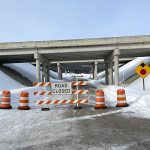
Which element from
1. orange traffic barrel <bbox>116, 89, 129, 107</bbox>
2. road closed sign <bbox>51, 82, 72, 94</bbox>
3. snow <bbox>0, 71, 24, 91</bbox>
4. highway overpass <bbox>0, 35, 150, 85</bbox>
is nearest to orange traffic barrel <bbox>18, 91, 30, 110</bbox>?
road closed sign <bbox>51, 82, 72, 94</bbox>

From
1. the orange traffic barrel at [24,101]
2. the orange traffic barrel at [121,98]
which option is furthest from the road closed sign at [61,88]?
the orange traffic barrel at [121,98]

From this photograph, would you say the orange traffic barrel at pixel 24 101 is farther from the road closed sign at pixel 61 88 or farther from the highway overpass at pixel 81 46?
the highway overpass at pixel 81 46

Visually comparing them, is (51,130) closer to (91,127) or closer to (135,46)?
(91,127)

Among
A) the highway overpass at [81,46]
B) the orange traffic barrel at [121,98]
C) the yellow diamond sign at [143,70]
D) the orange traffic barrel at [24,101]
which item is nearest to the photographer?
the orange traffic barrel at [24,101]

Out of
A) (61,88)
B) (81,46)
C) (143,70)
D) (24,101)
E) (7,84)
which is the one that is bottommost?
(24,101)

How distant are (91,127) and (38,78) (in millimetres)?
31196

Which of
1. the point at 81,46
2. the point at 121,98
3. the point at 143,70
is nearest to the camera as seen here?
the point at 121,98

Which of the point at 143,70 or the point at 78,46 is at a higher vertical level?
the point at 78,46

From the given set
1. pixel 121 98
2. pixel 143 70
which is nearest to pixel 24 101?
pixel 121 98

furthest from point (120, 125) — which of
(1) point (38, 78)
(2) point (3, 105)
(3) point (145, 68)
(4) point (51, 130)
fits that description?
(1) point (38, 78)

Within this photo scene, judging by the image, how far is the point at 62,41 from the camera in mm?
36906

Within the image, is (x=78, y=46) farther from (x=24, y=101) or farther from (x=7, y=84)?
(x=24, y=101)

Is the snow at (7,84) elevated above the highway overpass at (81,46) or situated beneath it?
situated beneath

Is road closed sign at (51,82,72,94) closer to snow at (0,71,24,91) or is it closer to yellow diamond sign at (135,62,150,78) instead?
yellow diamond sign at (135,62,150,78)
